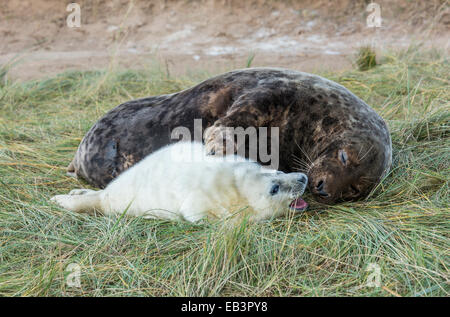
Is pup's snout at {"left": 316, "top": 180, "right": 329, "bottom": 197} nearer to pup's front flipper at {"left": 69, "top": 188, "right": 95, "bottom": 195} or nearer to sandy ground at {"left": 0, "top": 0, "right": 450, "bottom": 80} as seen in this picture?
pup's front flipper at {"left": 69, "top": 188, "right": 95, "bottom": 195}

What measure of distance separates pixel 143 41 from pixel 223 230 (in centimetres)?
754

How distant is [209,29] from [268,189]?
757cm

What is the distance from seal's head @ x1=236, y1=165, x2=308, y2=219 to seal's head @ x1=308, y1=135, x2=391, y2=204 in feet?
0.94

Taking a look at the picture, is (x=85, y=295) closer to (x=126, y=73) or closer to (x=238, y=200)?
(x=238, y=200)

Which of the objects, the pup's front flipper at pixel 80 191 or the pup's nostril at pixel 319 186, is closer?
the pup's nostril at pixel 319 186

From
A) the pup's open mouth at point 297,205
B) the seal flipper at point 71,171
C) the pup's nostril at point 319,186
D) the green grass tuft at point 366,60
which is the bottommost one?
the seal flipper at point 71,171

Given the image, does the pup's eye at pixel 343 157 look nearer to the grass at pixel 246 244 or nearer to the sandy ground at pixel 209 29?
the grass at pixel 246 244

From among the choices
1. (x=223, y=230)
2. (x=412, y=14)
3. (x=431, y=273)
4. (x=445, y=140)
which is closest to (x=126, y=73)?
(x=445, y=140)

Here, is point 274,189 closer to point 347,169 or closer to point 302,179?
point 302,179

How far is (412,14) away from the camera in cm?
1034

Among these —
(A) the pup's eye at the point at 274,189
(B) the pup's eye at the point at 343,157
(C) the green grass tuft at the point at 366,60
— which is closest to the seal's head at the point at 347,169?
(B) the pup's eye at the point at 343,157

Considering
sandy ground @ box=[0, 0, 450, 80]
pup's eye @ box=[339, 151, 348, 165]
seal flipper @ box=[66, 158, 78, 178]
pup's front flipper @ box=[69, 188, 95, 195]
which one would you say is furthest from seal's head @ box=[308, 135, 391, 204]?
sandy ground @ box=[0, 0, 450, 80]

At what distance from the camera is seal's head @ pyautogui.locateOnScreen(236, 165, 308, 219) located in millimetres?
2994

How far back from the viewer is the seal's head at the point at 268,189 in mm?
2994
